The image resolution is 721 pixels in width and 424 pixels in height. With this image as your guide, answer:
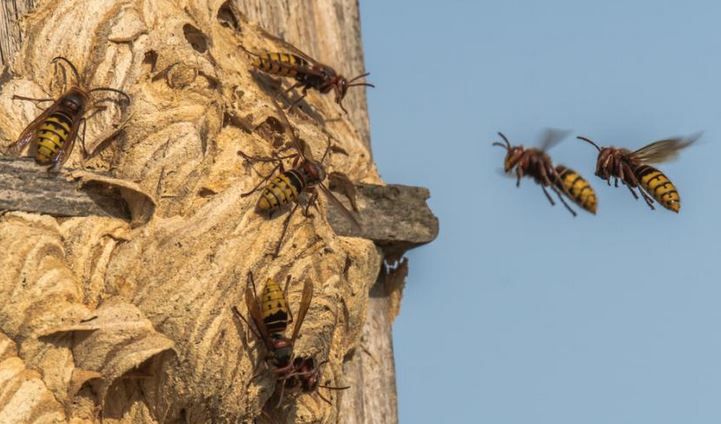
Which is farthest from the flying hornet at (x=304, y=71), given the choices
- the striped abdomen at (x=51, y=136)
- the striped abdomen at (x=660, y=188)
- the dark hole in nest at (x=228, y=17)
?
the striped abdomen at (x=660, y=188)

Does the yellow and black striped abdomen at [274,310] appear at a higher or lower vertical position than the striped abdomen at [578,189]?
lower

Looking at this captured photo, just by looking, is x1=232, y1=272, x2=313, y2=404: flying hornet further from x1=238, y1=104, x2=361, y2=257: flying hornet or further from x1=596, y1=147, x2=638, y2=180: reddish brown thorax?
x1=596, y1=147, x2=638, y2=180: reddish brown thorax

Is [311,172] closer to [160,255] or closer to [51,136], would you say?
[160,255]

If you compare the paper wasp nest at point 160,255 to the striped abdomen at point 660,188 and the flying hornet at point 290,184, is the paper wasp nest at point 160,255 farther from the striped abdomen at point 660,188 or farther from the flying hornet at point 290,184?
the striped abdomen at point 660,188

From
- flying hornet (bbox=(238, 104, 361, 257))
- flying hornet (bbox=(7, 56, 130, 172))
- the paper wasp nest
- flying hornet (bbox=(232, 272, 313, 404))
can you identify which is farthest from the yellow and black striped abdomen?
flying hornet (bbox=(7, 56, 130, 172))

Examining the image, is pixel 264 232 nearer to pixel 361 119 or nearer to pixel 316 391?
pixel 316 391

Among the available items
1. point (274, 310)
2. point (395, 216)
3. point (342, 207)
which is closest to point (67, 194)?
point (274, 310)
